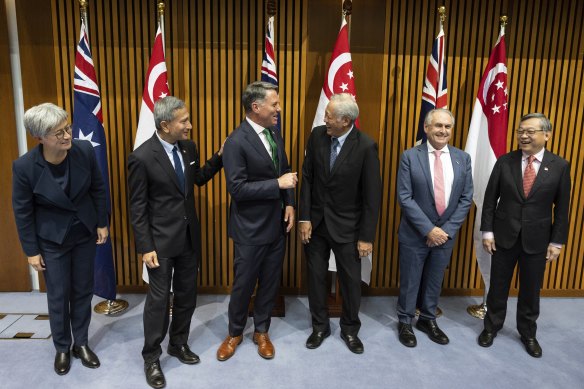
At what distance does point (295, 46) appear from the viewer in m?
3.95

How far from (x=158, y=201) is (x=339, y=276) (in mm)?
1428

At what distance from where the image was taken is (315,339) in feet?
11.3

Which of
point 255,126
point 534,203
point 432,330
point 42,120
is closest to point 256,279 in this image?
point 255,126

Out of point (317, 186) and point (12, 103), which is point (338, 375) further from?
point (12, 103)

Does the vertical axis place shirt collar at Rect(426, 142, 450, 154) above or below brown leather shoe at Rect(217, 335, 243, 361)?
above

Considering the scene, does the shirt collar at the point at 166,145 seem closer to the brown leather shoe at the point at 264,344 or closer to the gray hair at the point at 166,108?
the gray hair at the point at 166,108

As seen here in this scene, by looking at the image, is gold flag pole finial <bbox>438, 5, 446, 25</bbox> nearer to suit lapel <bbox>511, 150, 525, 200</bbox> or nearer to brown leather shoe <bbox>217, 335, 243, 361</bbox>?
suit lapel <bbox>511, 150, 525, 200</bbox>

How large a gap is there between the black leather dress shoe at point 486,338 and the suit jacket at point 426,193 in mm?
831

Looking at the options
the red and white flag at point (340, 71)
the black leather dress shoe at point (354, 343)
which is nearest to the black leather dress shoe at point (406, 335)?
the black leather dress shoe at point (354, 343)

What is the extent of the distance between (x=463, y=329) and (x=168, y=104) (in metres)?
2.87

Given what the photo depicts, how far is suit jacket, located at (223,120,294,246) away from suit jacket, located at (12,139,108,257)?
88cm

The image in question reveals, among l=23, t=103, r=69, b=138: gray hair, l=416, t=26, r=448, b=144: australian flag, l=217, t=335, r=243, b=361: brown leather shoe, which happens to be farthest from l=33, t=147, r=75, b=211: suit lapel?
l=416, t=26, r=448, b=144: australian flag

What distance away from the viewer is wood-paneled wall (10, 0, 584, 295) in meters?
3.89

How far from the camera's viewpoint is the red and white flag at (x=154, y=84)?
3.60 metres
